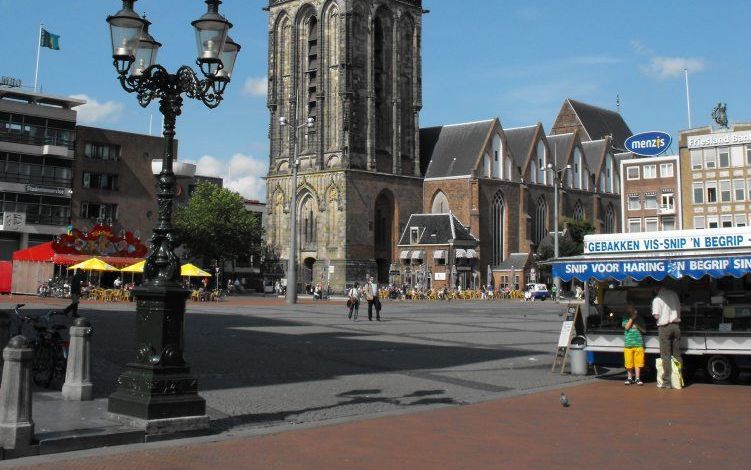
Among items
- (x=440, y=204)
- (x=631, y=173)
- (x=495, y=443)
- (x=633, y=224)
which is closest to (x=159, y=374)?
(x=495, y=443)

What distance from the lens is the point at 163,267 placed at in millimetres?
9125

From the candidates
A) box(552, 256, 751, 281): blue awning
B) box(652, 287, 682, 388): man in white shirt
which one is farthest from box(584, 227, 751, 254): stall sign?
box(652, 287, 682, 388): man in white shirt

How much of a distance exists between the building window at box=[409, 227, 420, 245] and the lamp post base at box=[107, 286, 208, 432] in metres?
64.8

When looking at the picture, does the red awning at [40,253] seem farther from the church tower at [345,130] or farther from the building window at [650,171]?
the building window at [650,171]

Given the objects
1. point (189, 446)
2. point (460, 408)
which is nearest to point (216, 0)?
point (189, 446)

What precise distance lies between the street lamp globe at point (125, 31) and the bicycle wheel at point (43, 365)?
4970mm

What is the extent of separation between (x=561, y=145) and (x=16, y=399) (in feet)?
292

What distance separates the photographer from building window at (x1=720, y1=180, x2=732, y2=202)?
177ft

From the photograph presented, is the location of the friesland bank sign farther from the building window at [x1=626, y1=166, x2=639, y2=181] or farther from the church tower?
the church tower

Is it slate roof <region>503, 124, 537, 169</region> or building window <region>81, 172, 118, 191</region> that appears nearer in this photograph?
building window <region>81, 172, 118, 191</region>

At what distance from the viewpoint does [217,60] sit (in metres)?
9.92

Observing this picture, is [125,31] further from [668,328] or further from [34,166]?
[34,166]

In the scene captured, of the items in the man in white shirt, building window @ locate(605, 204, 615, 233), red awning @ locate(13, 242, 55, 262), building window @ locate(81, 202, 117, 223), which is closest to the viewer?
the man in white shirt

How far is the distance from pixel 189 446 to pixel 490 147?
237ft
